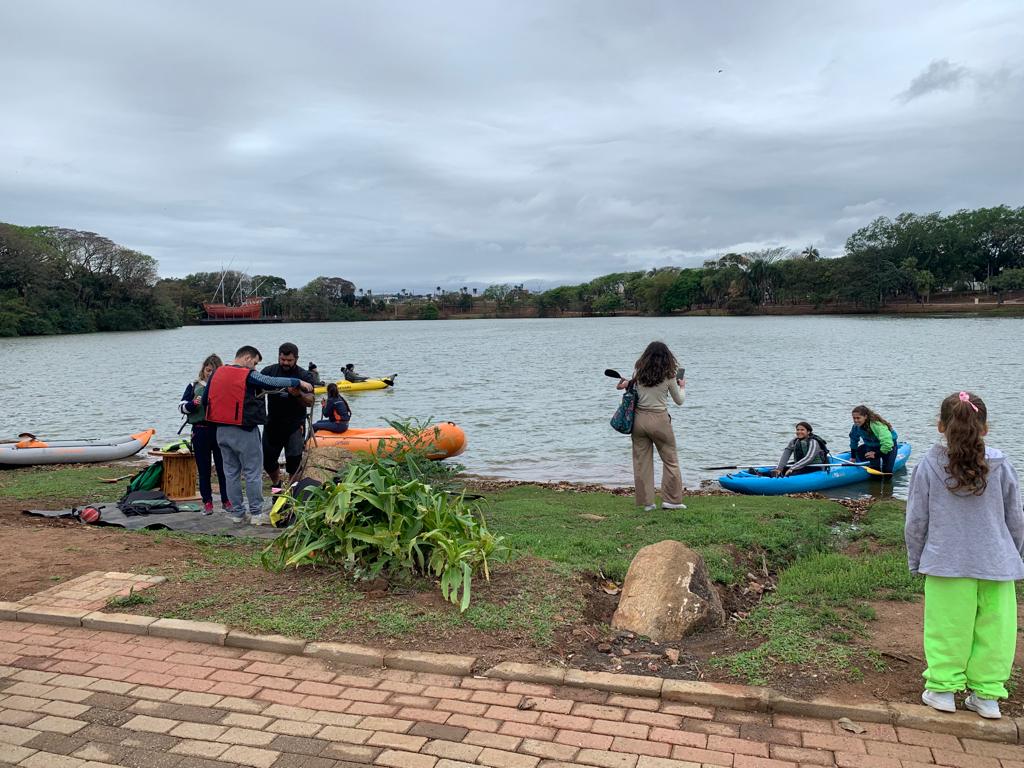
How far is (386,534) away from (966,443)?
3220 mm

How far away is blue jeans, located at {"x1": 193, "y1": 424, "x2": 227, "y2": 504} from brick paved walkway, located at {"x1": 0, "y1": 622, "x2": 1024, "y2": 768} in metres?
3.86

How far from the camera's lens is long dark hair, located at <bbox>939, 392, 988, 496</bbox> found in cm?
333

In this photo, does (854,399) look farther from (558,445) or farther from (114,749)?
(114,749)

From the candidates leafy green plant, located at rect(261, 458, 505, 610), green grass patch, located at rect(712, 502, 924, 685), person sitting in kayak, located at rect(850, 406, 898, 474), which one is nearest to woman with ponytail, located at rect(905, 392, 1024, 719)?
green grass patch, located at rect(712, 502, 924, 685)

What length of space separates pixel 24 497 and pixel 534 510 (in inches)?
248

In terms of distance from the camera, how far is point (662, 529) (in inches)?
271

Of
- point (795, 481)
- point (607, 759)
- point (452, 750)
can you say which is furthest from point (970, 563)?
point (795, 481)

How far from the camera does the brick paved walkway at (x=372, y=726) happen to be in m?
2.99

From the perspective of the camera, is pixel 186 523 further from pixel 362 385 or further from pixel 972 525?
pixel 362 385

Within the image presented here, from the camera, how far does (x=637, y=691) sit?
11.6ft

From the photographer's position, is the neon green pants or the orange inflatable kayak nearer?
the neon green pants

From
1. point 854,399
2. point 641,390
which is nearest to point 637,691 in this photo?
point 641,390

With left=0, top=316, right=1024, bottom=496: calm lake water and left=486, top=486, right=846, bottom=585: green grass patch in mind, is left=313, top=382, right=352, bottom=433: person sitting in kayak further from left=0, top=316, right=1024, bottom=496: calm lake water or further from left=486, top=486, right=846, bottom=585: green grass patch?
left=486, top=486, right=846, bottom=585: green grass patch

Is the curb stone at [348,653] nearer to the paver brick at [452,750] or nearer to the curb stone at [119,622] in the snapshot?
the paver brick at [452,750]
